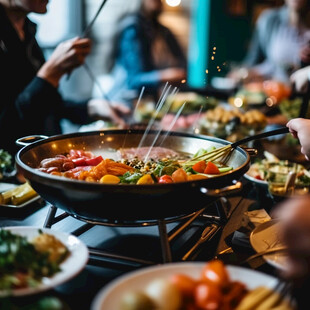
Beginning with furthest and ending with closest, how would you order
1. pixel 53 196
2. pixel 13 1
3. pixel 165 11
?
pixel 165 11, pixel 13 1, pixel 53 196

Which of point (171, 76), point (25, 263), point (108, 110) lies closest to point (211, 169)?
point (25, 263)

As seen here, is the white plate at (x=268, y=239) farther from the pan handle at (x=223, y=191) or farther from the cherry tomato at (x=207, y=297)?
the cherry tomato at (x=207, y=297)

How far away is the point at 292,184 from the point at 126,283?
1.42m

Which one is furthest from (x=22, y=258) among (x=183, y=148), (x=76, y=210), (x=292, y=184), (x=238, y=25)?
(x=238, y=25)

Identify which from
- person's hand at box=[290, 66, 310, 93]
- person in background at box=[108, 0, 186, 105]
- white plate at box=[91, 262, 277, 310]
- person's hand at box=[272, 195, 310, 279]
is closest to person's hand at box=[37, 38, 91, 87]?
person's hand at box=[290, 66, 310, 93]

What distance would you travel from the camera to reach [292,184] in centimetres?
215

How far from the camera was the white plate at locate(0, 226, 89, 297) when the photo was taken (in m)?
1.01

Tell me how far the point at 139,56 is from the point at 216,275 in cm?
440

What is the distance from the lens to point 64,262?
45.4 inches

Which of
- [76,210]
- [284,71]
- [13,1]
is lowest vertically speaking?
[284,71]

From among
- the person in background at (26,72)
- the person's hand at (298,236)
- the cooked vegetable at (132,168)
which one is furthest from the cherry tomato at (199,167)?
the person in background at (26,72)

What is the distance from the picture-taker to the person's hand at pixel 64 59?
285cm

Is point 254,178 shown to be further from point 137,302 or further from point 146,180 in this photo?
point 137,302

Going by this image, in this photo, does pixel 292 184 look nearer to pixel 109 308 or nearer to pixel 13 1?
pixel 109 308
